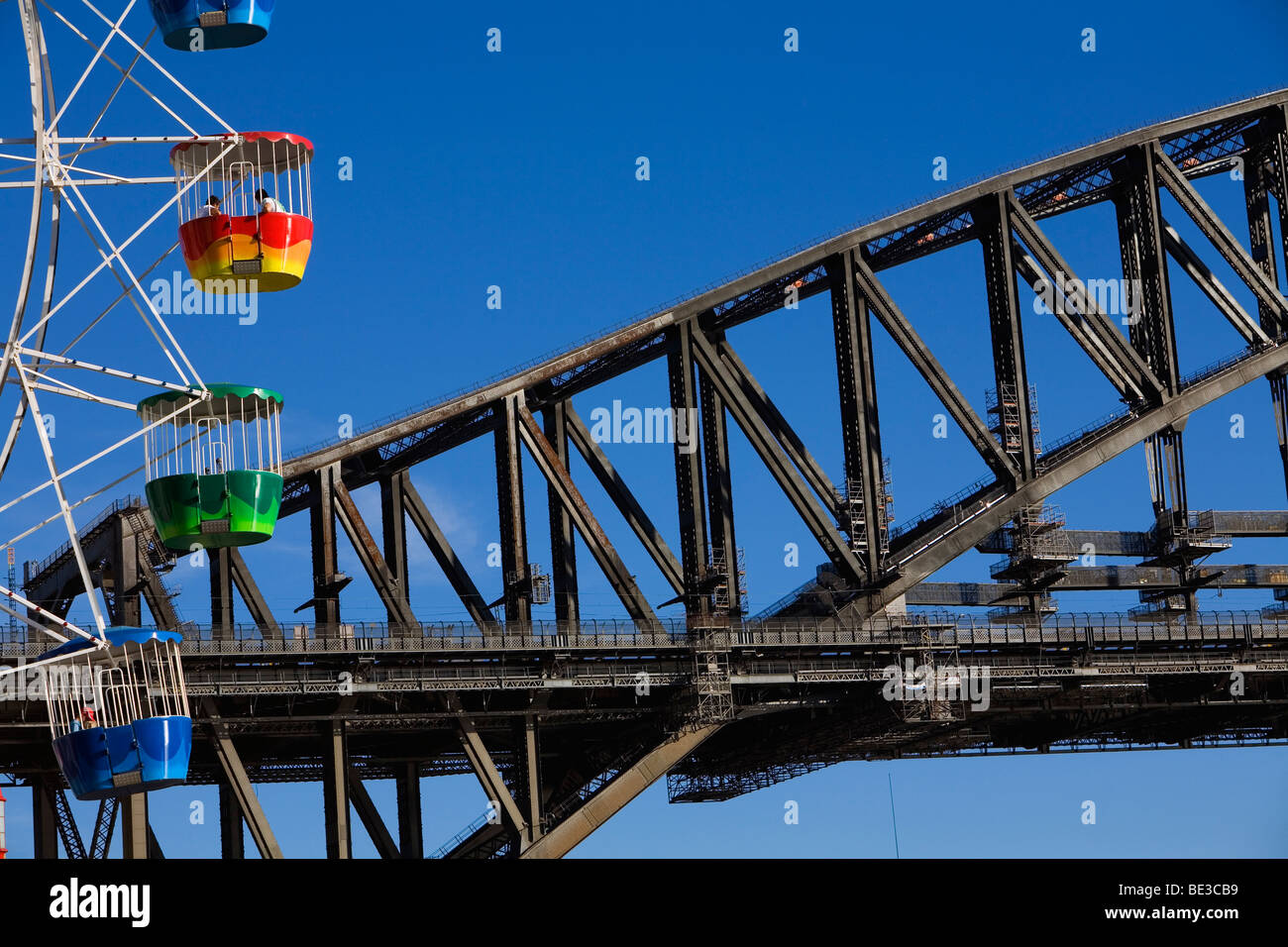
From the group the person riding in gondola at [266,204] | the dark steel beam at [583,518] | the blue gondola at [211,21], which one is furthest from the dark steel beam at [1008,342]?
the blue gondola at [211,21]

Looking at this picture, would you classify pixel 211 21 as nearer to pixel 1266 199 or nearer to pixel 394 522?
pixel 394 522

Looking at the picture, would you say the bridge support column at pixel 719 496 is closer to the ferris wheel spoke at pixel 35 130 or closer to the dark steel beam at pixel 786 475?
the dark steel beam at pixel 786 475

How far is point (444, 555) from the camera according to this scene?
10962 cm

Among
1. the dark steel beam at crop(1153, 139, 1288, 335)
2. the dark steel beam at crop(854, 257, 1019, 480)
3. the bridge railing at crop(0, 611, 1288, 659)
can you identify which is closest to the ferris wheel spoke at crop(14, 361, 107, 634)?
the bridge railing at crop(0, 611, 1288, 659)

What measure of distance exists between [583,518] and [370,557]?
11.4m

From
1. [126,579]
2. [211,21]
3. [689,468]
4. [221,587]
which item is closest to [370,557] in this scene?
[221,587]

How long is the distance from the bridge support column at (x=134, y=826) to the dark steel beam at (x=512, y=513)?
2347 cm

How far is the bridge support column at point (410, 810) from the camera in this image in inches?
4126

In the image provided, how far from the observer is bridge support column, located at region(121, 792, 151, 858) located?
87.3m

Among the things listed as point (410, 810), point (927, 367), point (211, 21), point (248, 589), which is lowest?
point (410, 810)

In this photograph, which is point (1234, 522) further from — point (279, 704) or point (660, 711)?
point (279, 704)

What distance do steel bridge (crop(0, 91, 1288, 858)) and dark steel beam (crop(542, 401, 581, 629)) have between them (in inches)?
6.7
